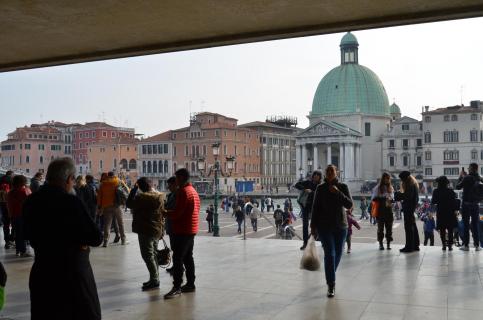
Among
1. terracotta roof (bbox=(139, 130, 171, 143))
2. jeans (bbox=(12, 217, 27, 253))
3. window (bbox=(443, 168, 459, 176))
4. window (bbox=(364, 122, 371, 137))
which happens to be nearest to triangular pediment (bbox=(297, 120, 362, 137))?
window (bbox=(364, 122, 371, 137))

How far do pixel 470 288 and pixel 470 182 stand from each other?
2954mm

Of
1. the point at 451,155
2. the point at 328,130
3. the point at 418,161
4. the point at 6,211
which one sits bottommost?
the point at 6,211

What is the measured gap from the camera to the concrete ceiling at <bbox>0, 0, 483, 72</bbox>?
512 cm

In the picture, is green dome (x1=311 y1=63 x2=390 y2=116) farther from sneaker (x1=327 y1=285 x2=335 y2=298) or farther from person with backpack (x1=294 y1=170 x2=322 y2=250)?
sneaker (x1=327 y1=285 x2=335 y2=298)

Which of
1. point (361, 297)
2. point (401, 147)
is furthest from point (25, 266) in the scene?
point (401, 147)

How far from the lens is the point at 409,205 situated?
820cm

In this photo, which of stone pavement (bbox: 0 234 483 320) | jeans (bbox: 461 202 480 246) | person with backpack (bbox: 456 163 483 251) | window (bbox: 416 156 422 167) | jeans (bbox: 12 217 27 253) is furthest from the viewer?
window (bbox: 416 156 422 167)

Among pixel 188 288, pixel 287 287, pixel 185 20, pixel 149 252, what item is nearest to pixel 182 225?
pixel 149 252

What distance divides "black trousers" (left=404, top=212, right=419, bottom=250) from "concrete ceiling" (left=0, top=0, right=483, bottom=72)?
3.58 m

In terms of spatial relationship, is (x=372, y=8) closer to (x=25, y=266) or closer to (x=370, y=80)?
(x=25, y=266)

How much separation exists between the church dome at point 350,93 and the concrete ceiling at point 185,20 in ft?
255

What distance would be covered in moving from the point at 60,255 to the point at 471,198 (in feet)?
22.7

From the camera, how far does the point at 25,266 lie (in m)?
7.21

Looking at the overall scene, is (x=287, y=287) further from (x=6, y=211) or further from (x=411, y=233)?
(x=6, y=211)
